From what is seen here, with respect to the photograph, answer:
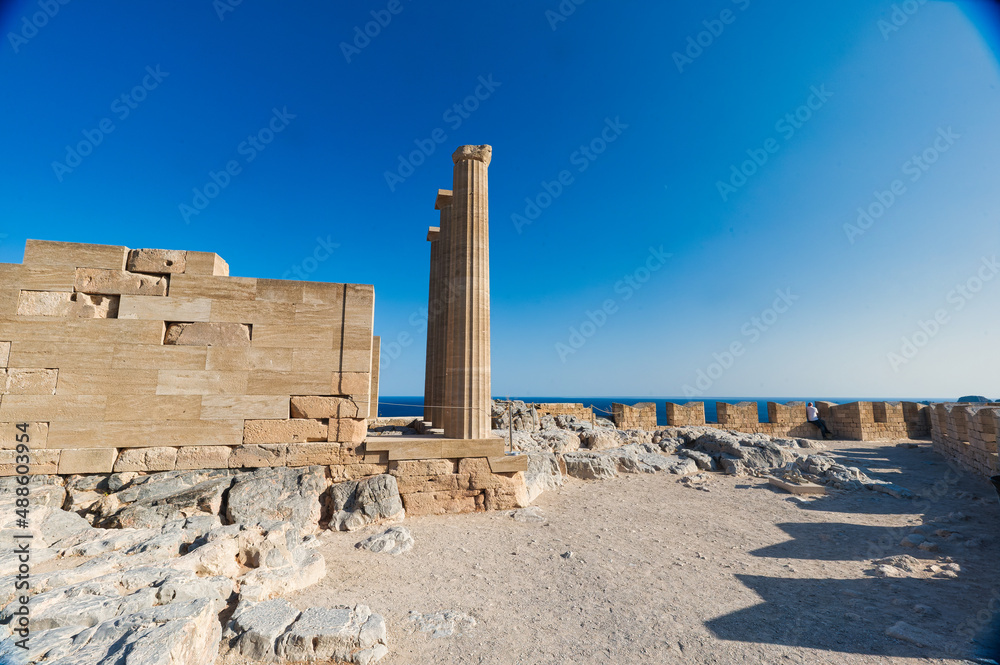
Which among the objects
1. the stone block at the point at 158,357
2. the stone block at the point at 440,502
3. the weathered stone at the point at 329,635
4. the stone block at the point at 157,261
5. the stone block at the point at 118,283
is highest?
the stone block at the point at 157,261

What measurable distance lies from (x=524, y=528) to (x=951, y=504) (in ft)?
27.7

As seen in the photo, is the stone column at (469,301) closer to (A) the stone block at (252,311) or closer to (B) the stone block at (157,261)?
(A) the stone block at (252,311)

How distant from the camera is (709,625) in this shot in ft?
13.4

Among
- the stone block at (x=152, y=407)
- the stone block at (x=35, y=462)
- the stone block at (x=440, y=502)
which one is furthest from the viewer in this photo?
the stone block at (x=440, y=502)

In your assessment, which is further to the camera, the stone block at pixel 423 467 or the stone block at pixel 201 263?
the stone block at pixel 423 467

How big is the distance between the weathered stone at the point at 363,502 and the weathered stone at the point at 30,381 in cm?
437

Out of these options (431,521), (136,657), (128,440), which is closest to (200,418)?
(128,440)

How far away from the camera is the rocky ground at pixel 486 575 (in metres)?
3.55

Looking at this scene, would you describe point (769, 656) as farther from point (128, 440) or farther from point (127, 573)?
point (128, 440)

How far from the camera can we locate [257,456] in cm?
687

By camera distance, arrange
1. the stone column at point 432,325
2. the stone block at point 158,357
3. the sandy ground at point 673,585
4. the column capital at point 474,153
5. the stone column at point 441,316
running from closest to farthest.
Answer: the sandy ground at point 673,585 → the stone block at point 158,357 → the column capital at point 474,153 → the stone column at point 441,316 → the stone column at point 432,325

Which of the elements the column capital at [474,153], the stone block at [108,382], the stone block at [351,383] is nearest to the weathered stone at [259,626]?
the stone block at [351,383]

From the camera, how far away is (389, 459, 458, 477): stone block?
23.9 feet

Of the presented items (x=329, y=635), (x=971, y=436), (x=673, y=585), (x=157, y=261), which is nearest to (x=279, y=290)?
(x=157, y=261)
